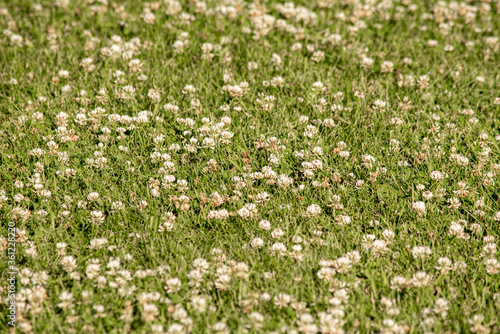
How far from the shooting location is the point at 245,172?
450 centimetres

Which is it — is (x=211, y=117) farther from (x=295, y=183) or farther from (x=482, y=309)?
(x=482, y=309)

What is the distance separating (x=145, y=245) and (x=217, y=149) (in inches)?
49.4

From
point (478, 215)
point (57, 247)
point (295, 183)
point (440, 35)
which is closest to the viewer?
point (57, 247)

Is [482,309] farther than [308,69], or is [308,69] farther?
[308,69]

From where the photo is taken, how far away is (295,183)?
441cm

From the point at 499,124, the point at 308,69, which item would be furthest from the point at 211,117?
the point at 499,124

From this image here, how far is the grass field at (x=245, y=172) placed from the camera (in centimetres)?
342

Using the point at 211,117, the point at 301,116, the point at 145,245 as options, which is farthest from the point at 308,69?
the point at 145,245

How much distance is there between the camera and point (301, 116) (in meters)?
5.05

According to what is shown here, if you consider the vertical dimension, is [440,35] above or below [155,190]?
above

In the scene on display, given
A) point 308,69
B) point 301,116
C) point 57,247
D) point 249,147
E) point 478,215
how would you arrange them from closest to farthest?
point 57,247 → point 478,215 → point 249,147 → point 301,116 → point 308,69

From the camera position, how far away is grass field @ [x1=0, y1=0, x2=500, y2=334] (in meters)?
3.42

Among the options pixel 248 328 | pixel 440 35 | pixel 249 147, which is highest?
pixel 440 35

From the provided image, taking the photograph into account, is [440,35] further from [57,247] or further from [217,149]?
[57,247]
